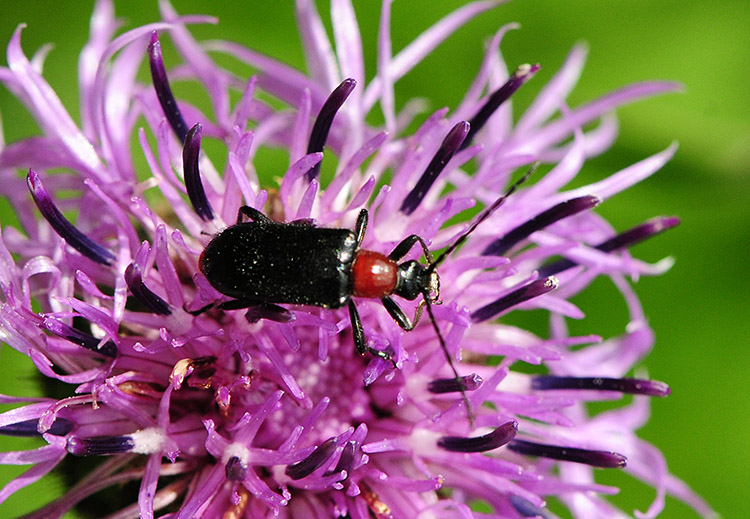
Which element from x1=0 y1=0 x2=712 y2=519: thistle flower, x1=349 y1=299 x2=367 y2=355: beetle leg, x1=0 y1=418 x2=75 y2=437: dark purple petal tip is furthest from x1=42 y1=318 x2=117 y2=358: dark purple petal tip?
x1=349 y1=299 x2=367 y2=355: beetle leg

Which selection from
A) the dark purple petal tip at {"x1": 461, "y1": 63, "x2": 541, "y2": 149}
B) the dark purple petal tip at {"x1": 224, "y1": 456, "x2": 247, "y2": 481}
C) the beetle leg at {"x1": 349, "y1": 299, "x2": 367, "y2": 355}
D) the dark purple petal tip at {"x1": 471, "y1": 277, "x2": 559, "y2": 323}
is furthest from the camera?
the dark purple petal tip at {"x1": 461, "y1": 63, "x2": 541, "y2": 149}

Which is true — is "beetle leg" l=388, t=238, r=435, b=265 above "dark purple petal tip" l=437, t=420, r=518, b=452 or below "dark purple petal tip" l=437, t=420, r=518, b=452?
above

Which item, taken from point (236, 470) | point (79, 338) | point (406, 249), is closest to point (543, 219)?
point (406, 249)

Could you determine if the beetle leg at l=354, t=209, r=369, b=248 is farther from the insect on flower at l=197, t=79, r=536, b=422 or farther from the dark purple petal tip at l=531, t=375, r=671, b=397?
the dark purple petal tip at l=531, t=375, r=671, b=397

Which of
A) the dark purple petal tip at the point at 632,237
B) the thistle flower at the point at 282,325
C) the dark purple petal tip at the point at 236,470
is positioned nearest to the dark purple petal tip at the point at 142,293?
the thistle flower at the point at 282,325

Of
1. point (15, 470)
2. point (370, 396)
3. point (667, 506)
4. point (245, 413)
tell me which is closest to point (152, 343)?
point (245, 413)

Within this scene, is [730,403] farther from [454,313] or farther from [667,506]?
[454,313]

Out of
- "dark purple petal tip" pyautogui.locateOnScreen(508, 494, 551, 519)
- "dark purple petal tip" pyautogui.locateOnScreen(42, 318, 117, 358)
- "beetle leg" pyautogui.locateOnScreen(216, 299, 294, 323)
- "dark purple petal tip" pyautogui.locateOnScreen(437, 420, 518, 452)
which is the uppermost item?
"beetle leg" pyautogui.locateOnScreen(216, 299, 294, 323)

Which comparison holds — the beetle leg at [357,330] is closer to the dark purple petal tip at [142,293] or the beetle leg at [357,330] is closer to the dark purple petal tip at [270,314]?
the dark purple petal tip at [270,314]
